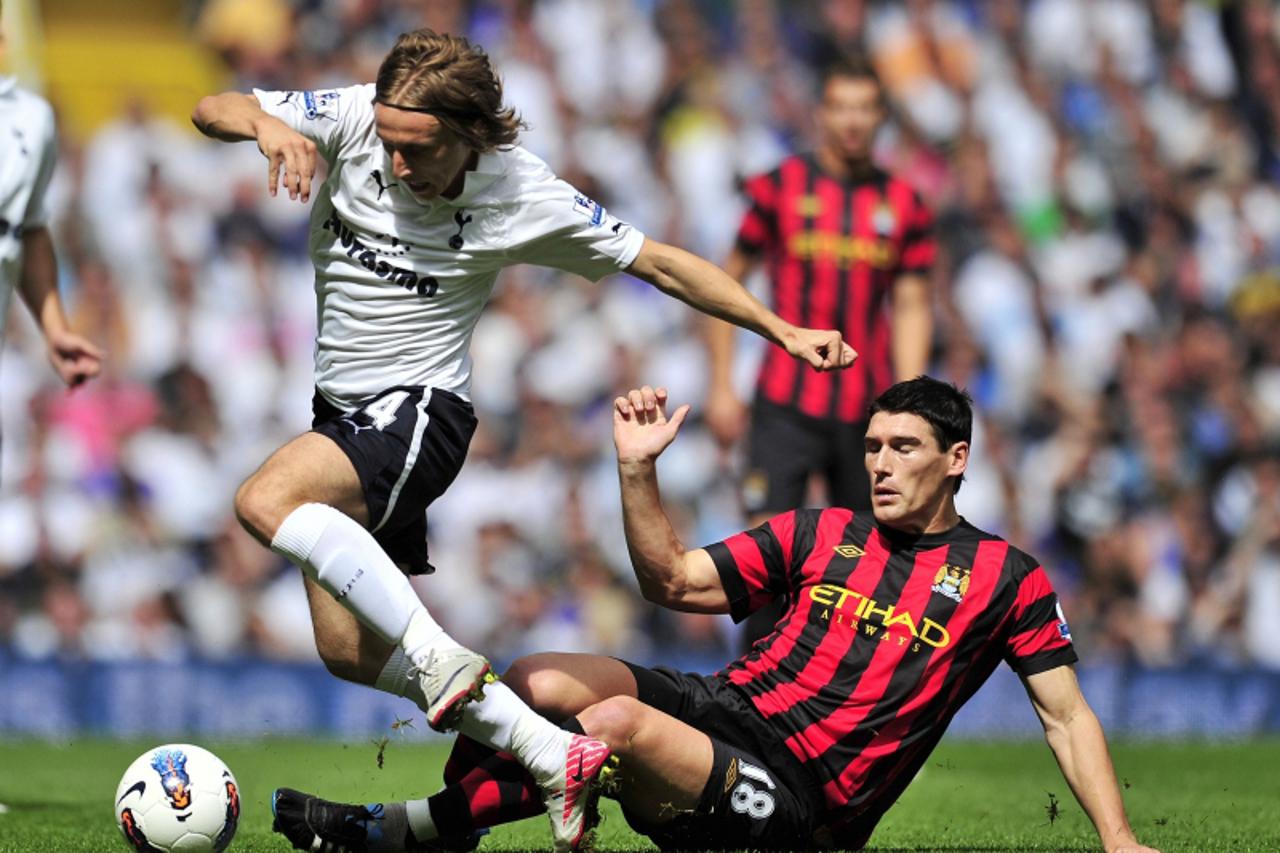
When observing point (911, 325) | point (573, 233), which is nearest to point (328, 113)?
point (573, 233)

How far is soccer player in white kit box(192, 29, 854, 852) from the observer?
506 cm

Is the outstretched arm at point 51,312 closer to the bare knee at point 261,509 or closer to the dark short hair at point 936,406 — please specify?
the bare knee at point 261,509

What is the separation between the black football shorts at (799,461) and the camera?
7.98 metres

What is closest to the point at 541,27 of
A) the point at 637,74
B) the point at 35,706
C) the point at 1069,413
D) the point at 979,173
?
the point at 637,74

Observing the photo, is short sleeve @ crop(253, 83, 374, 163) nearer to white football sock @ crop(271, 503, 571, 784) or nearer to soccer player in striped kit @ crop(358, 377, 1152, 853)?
white football sock @ crop(271, 503, 571, 784)

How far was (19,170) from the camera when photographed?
7.06 m

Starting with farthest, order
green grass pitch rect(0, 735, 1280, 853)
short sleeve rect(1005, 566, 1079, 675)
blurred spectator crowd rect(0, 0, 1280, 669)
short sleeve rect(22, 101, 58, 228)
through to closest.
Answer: blurred spectator crowd rect(0, 0, 1280, 669)
short sleeve rect(22, 101, 58, 228)
green grass pitch rect(0, 735, 1280, 853)
short sleeve rect(1005, 566, 1079, 675)

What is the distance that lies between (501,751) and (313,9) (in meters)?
10.7

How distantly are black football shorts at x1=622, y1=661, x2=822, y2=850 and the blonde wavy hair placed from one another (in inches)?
65.0

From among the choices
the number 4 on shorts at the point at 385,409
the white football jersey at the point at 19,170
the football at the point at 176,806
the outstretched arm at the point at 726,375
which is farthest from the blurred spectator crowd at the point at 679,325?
the football at the point at 176,806

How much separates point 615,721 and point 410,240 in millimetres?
1710

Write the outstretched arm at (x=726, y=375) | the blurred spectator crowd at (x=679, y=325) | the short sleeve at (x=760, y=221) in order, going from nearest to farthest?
the outstretched arm at (x=726, y=375)
the short sleeve at (x=760, y=221)
the blurred spectator crowd at (x=679, y=325)


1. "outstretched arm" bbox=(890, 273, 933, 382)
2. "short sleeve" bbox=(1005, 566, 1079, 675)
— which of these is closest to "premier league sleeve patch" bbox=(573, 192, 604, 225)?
"short sleeve" bbox=(1005, 566, 1079, 675)

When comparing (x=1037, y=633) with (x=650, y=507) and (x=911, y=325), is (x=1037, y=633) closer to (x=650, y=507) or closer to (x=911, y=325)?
(x=650, y=507)
